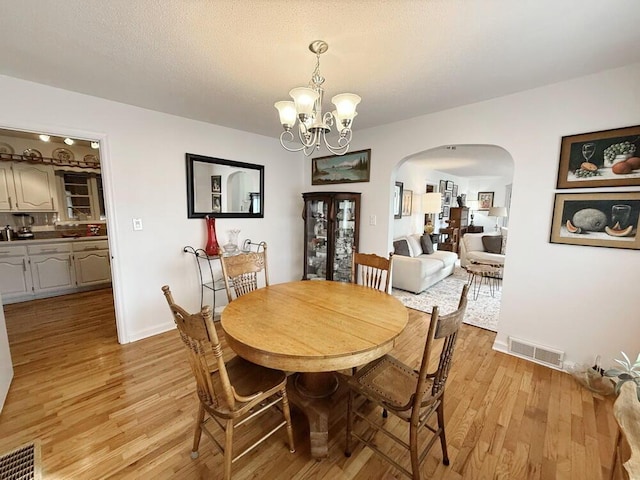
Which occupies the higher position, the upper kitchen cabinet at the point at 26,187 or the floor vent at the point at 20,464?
the upper kitchen cabinet at the point at 26,187

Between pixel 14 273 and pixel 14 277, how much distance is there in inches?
2.2

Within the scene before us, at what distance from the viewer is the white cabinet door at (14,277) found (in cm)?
357

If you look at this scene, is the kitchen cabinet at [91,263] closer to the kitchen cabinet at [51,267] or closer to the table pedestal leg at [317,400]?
the kitchen cabinet at [51,267]

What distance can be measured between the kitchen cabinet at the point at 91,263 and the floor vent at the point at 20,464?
11.0ft

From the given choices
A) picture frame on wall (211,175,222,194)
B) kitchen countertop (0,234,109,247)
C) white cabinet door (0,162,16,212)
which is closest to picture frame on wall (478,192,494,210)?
picture frame on wall (211,175,222,194)

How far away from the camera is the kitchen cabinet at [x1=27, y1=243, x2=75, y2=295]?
3779 millimetres

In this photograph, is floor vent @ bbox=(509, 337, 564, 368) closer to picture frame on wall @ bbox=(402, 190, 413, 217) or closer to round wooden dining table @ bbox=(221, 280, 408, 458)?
round wooden dining table @ bbox=(221, 280, 408, 458)

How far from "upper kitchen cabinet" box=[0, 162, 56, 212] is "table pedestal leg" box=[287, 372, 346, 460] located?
4.78 meters

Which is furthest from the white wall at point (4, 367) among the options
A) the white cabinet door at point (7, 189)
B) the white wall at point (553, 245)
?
the white wall at point (553, 245)

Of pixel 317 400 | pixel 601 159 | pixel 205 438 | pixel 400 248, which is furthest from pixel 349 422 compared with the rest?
pixel 400 248

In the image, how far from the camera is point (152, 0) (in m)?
1.30

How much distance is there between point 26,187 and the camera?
3.91 m

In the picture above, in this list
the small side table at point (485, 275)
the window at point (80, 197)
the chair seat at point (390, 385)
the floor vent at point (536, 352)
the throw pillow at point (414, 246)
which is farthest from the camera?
the throw pillow at point (414, 246)

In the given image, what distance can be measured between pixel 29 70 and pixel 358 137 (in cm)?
303
